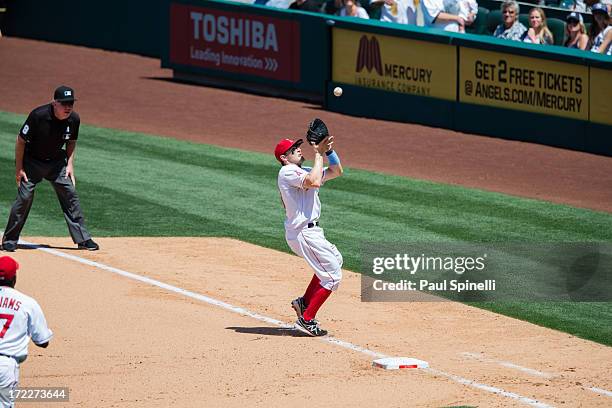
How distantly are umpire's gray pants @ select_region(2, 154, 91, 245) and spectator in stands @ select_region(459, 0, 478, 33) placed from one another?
974 cm

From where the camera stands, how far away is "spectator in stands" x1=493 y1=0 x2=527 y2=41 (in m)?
18.8

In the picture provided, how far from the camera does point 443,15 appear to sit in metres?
20.2

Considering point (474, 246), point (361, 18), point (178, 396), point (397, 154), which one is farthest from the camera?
point (361, 18)

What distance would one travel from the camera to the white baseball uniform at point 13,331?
277 inches

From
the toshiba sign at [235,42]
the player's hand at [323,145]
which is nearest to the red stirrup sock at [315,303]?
the player's hand at [323,145]

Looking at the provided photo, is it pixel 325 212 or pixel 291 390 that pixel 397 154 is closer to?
pixel 325 212

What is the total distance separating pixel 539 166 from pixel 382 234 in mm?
4529

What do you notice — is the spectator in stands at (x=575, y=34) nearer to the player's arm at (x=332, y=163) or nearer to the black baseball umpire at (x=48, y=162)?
the black baseball umpire at (x=48, y=162)

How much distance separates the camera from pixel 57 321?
33.1 ft

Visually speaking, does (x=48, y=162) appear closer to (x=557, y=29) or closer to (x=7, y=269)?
(x=7, y=269)

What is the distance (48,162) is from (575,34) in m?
9.15

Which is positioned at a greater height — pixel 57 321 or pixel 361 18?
pixel 361 18

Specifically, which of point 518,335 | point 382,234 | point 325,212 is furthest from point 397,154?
point 518,335

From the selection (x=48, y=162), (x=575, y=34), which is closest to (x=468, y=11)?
(x=575, y=34)
